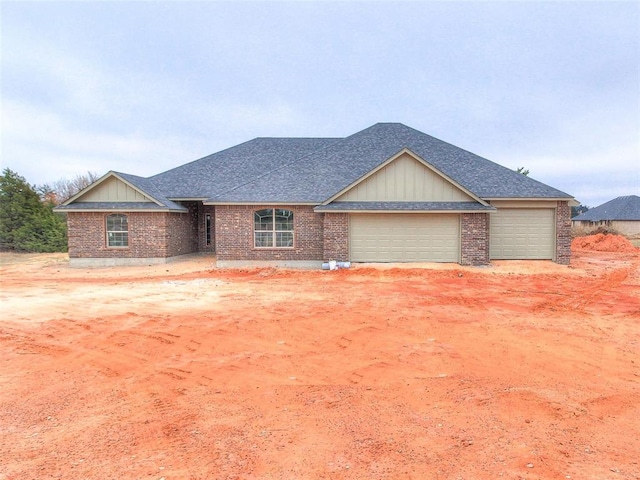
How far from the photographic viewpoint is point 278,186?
18.8 metres

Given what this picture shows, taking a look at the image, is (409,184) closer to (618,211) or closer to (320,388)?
(320,388)

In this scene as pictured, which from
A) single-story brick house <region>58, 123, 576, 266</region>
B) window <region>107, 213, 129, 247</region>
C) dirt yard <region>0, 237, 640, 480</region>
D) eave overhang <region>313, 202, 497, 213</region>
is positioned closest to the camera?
dirt yard <region>0, 237, 640, 480</region>

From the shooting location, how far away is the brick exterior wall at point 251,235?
58.7 ft

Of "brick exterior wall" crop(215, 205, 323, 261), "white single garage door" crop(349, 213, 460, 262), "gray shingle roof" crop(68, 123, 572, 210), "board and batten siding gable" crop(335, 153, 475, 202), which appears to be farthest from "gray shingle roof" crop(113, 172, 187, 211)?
"board and batten siding gable" crop(335, 153, 475, 202)

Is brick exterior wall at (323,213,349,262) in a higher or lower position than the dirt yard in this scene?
higher

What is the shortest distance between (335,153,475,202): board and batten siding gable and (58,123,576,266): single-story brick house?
45 millimetres

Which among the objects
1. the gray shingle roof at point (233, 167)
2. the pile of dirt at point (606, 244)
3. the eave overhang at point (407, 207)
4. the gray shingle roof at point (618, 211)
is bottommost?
the pile of dirt at point (606, 244)

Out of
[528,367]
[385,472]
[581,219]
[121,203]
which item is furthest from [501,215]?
[581,219]

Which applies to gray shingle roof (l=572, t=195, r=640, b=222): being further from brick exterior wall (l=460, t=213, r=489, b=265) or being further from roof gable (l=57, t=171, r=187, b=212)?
roof gable (l=57, t=171, r=187, b=212)

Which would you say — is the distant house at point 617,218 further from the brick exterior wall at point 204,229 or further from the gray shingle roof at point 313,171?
the brick exterior wall at point 204,229

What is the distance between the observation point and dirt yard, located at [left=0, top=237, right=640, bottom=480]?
351 cm

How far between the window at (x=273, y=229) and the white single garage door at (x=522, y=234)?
32.1 ft

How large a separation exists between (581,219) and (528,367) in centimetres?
4390

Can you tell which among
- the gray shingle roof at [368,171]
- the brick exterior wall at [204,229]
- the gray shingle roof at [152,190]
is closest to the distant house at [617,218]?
the gray shingle roof at [368,171]
